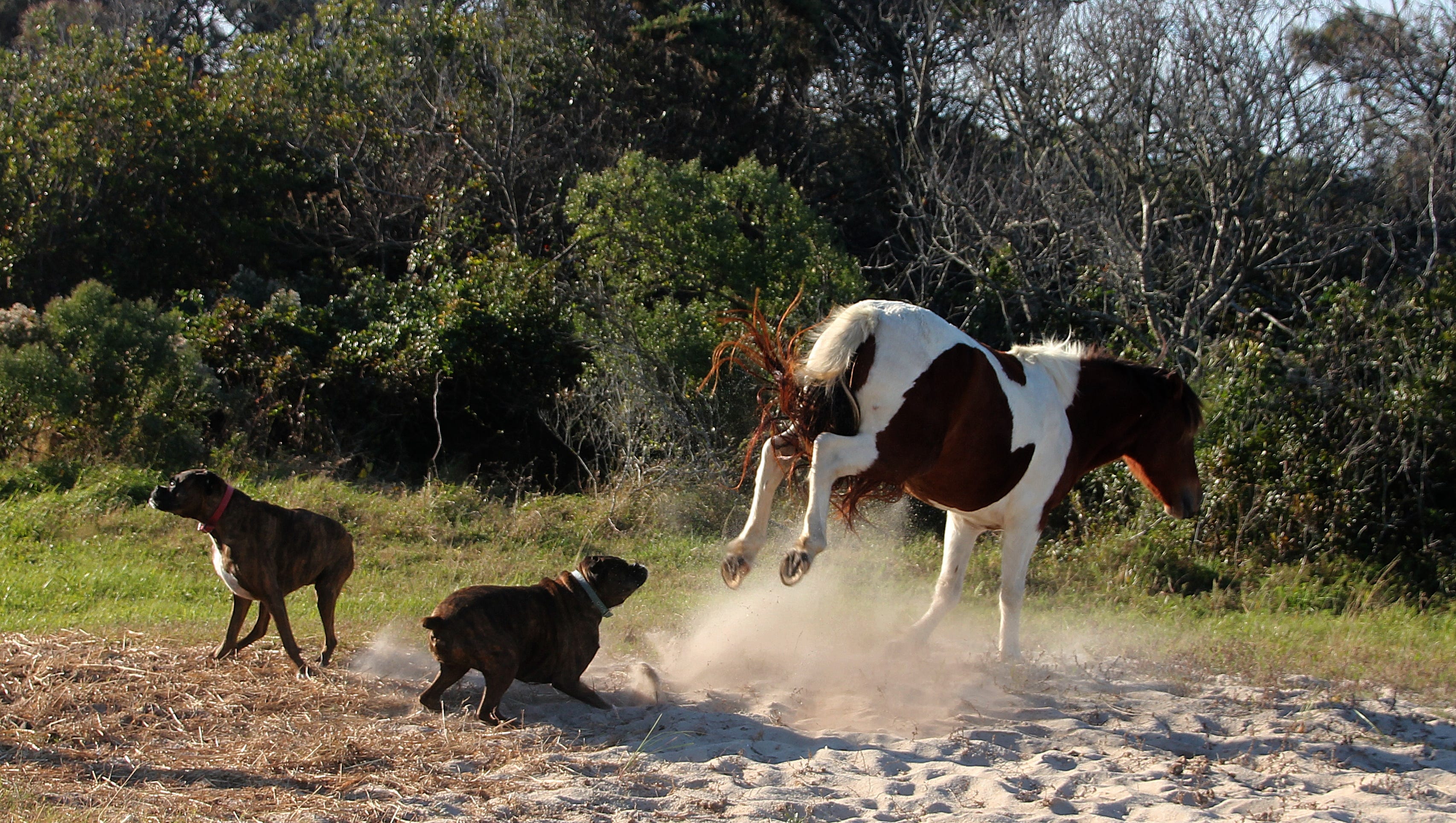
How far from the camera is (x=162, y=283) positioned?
16938 mm

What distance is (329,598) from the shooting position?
20.5 feet

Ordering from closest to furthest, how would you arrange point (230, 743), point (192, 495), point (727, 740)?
point (230, 743) < point (727, 740) < point (192, 495)

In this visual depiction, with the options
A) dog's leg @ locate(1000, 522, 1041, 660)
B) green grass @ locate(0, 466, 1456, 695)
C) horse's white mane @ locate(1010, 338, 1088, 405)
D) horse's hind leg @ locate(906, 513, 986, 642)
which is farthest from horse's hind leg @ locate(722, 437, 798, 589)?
green grass @ locate(0, 466, 1456, 695)

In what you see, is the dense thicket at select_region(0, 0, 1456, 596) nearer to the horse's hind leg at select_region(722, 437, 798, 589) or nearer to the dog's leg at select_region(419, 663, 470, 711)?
the horse's hind leg at select_region(722, 437, 798, 589)

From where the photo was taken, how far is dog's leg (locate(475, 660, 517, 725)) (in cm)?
538

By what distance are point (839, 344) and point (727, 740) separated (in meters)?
1.90

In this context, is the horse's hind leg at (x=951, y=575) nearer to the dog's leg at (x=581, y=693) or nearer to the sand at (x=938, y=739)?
the sand at (x=938, y=739)

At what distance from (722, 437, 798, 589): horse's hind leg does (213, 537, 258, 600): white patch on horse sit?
7.67 ft

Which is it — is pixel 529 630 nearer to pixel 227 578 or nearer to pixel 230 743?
pixel 230 743

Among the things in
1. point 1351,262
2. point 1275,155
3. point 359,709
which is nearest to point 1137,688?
point 359,709

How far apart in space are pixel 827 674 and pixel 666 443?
5.29 m

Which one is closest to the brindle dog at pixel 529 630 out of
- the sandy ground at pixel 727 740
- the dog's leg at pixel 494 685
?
the dog's leg at pixel 494 685

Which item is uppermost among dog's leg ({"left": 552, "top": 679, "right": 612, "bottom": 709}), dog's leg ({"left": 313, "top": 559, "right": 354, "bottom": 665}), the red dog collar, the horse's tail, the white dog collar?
the horse's tail

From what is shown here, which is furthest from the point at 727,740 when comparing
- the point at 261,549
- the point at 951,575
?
the point at 261,549
